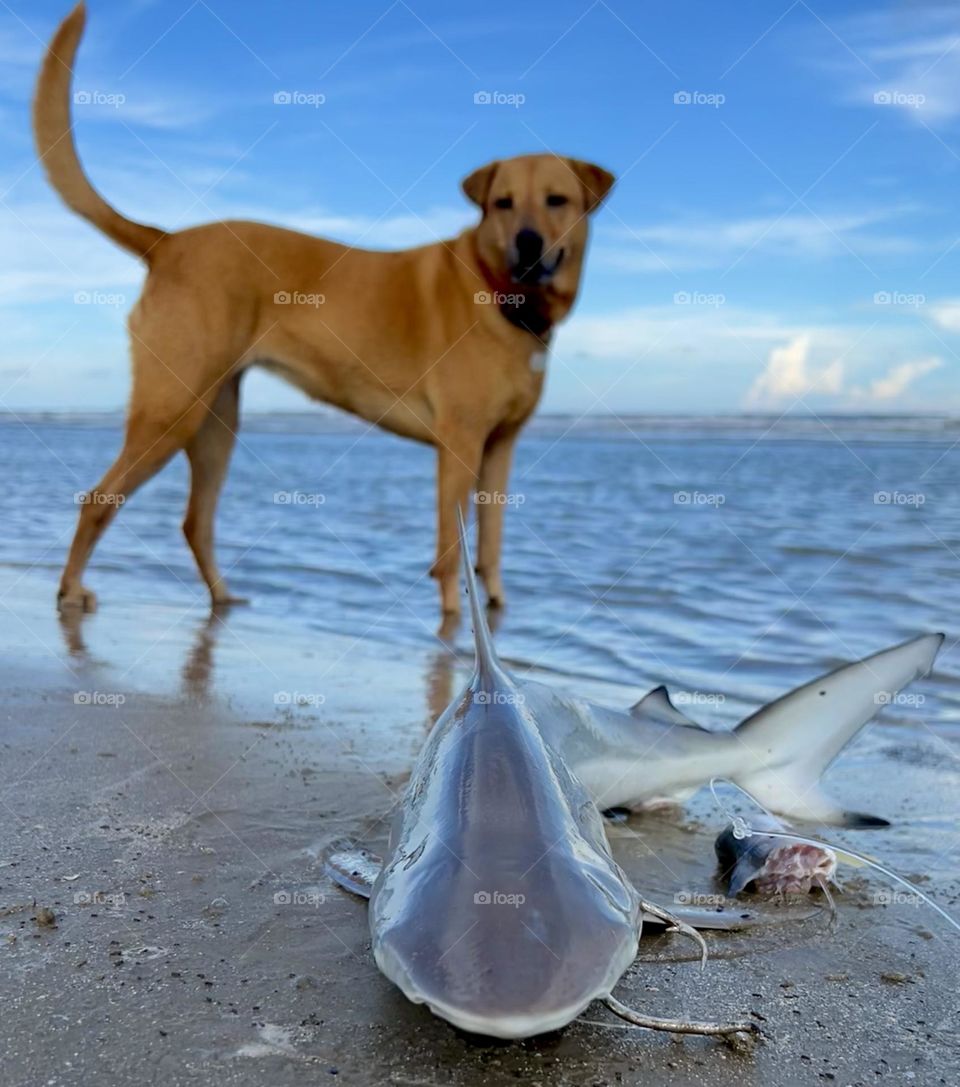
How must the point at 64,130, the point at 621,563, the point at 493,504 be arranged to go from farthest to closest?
1. the point at 621,563
2. the point at 493,504
3. the point at 64,130

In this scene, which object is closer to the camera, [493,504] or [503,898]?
[503,898]

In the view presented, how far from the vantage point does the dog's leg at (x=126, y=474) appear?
19.6 feet

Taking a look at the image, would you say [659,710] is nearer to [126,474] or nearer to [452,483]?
[452,483]

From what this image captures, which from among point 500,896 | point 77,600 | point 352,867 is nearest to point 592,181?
point 77,600

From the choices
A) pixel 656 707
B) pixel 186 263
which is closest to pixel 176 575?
pixel 186 263

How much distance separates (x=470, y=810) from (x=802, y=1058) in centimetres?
61

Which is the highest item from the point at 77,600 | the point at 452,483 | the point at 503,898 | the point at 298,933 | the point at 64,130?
the point at 64,130

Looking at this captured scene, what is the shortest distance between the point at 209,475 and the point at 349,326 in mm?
1127

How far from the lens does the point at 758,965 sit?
2.11 m

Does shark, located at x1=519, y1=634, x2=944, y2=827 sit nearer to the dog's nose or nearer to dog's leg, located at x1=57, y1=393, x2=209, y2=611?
the dog's nose

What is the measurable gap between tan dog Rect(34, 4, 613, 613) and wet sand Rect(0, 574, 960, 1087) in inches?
94.8

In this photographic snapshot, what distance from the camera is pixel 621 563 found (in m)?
7.66

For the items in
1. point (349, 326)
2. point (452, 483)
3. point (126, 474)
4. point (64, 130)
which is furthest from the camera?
point (349, 326)

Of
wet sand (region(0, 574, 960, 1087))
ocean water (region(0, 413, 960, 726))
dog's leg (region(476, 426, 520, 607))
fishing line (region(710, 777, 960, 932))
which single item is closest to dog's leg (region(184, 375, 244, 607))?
ocean water (region(0, 413, 960, 726))
